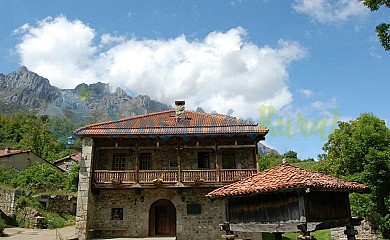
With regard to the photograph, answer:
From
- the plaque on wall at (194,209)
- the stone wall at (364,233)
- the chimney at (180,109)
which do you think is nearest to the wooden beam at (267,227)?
the plaque on wall at (194,209)

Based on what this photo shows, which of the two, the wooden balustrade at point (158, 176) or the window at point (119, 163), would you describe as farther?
the window at point (119, 163)

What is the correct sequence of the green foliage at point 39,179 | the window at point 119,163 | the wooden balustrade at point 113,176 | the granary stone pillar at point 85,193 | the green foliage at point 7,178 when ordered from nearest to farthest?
the granary stone pillar at point 85,193
the wooden balustrade at point 113,176
the window at point 119,163
the green foliage at point 39,179
the green foliage at point 7,178

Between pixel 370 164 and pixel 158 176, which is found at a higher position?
pixel 370 164

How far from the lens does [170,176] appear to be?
1667 cm

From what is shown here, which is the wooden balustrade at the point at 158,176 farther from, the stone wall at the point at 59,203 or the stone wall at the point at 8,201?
the stone wall at the point at 8,201

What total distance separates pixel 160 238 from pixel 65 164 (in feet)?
99.6

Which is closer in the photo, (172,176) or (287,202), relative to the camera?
(287,202)

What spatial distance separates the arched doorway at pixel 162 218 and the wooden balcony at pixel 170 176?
1.98m

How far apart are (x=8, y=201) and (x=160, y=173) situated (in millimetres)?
9791

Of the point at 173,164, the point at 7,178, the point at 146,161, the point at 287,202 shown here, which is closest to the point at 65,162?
the point at 7,178

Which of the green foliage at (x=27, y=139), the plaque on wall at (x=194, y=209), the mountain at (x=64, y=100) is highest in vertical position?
the mountain at (x=64, y=100)

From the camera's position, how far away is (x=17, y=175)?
24.9m

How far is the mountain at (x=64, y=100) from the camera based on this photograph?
12562cm

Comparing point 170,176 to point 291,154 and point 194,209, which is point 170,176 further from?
point 291,154
